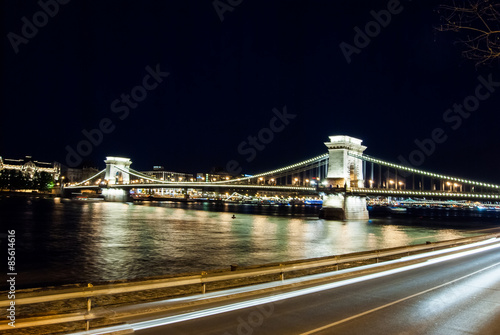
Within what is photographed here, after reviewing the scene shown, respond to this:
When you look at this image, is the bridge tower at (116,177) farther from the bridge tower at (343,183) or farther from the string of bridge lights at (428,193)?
the string of bridge lights at (428,193)

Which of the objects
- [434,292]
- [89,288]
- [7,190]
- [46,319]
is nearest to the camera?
[46,319]

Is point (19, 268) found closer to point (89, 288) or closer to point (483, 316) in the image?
point (89, 288)

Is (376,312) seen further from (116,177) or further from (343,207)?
(116,177)

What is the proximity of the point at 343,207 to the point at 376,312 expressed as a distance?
55263mm

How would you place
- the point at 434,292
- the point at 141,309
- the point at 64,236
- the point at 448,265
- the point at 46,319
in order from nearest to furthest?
the point at 46,319
the point at 141,309
the point at 434,292
the point at 448,265
the point at 64,236

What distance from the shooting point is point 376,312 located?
7969mm

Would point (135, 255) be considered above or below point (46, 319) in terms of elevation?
below

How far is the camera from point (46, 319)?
20.7ft

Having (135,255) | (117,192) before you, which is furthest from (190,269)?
(117,192)

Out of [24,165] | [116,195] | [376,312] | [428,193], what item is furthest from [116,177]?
[376,312]

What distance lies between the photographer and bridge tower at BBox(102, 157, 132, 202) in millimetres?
118000

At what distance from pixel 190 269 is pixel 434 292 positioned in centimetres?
1118

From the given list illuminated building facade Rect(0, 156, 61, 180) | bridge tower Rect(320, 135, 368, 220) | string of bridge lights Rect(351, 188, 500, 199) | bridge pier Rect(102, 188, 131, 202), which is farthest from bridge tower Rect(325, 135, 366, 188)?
illuminated building facade Rect(0, 156, 61, 180)

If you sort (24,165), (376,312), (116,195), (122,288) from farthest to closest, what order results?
(24,165) < (116,195) < (376,312) < (122,288)
